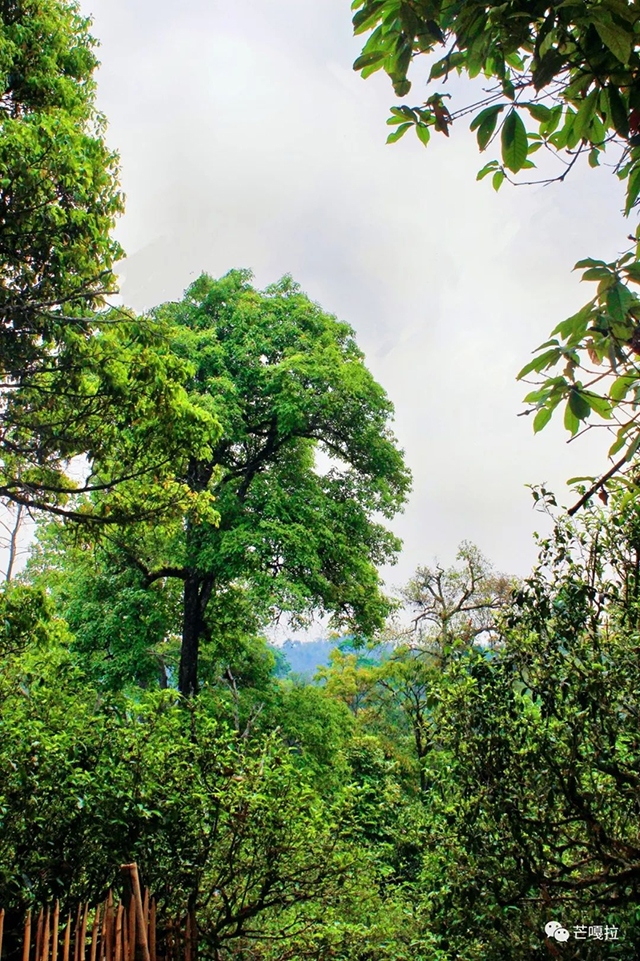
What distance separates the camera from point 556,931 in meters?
2.91

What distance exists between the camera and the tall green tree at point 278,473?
9.30m

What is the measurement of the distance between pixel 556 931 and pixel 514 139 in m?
3.33

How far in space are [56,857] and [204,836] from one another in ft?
2.91

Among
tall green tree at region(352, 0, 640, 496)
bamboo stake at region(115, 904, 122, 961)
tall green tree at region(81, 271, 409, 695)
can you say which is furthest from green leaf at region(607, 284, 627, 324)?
tall green tree at region(81, 271, 409, 695)

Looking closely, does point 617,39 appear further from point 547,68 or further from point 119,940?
point 119,940

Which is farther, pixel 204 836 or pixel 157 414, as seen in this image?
pixel 157 414

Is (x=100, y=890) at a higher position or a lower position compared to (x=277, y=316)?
lower

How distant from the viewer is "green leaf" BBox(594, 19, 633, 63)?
3.22 ft

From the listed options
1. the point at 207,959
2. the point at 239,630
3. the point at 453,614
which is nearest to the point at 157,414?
the point at 207,959

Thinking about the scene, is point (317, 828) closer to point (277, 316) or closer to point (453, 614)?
point (277, 316)

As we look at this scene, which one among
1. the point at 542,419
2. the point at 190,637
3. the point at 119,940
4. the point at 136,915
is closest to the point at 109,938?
the point at 119,940

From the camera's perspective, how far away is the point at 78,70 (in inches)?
222

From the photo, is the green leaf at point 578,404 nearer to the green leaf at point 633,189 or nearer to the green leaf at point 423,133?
the green leaf at point 633,189

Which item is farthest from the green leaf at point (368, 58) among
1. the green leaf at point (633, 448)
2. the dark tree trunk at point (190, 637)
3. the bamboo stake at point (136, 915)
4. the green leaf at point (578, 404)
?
the dark tree trunk at point (190, 637)
